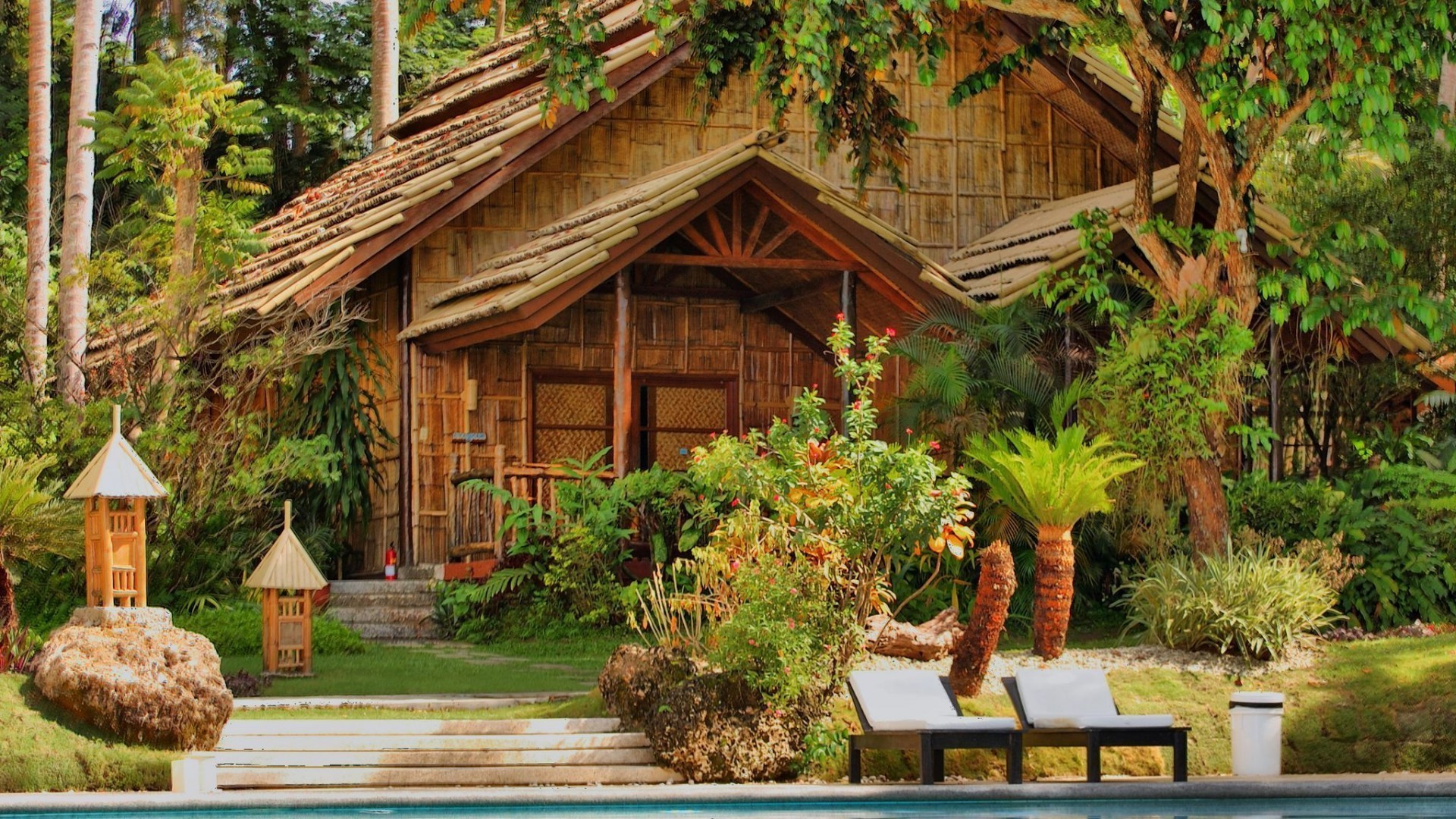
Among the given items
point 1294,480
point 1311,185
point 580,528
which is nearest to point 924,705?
point 580,528

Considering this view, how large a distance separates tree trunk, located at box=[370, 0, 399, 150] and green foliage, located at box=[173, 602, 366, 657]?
493 inches

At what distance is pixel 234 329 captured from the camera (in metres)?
18.0

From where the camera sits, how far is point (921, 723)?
10.4 meters

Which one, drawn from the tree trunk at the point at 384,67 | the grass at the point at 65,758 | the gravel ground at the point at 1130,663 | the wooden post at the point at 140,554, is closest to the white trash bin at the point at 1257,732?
the gravel ground at the point at 1130,663

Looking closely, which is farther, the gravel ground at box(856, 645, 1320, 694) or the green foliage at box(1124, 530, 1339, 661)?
the green foliage at box(1124, 530, 1339, 661)

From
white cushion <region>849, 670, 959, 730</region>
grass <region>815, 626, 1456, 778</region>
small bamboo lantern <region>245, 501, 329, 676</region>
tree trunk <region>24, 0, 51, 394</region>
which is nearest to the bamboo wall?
tree trunk <region>24, 0, 51, 394</region>

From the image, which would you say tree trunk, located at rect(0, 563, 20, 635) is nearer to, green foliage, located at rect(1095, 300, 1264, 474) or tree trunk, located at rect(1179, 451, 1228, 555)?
green foliage, located at rect(1095, 300, 1264, 474)

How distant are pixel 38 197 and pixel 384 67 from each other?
8.78 metres

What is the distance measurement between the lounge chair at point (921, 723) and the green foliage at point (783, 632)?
0.31 metres

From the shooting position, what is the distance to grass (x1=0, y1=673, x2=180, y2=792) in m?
10.1

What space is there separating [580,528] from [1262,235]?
313 inches

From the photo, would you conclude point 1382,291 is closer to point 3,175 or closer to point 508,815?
point 508,815

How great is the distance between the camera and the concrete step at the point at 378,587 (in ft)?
59.1

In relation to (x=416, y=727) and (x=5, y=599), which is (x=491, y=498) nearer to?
(x=5, y=599)
